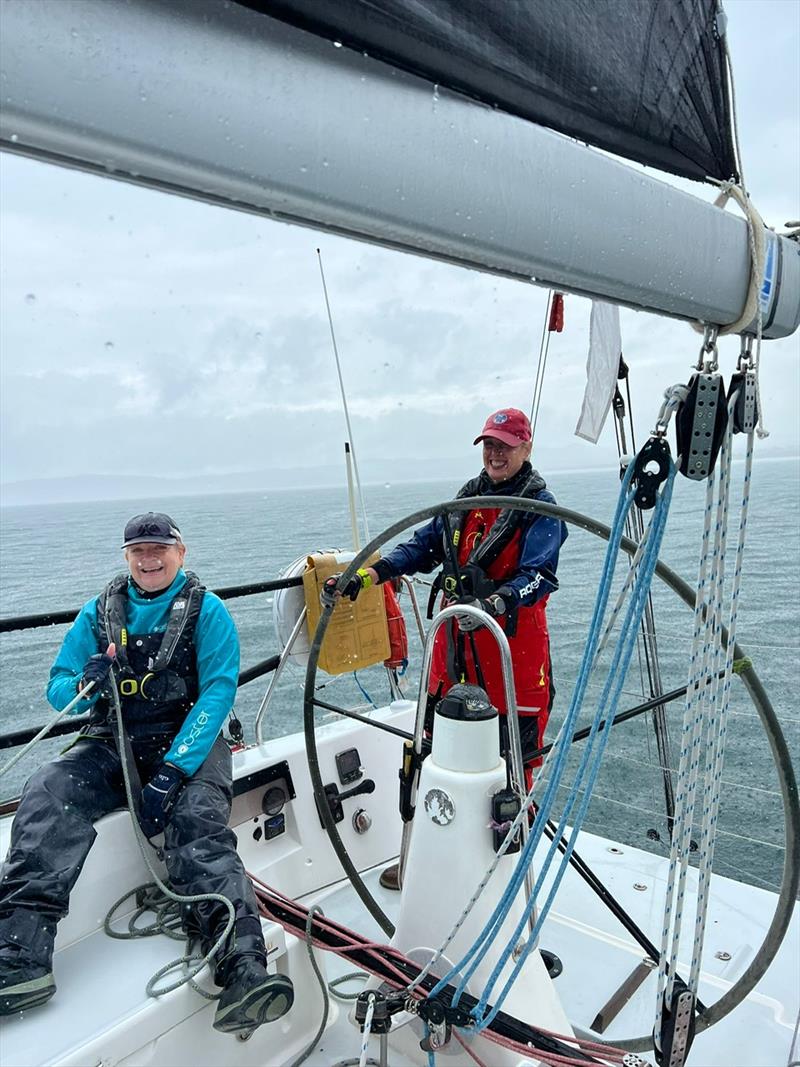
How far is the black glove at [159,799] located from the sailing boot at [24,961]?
323 mm

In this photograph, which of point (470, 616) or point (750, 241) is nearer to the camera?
point (750, 241)

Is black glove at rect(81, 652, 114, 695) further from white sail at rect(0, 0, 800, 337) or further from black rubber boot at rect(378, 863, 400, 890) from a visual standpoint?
white sail at rect(0, 0, 800, 337)

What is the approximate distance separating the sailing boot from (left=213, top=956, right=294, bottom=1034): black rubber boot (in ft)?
1.18

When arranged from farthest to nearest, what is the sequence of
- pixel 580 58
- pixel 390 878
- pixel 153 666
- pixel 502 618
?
1. pixel 390 878
2. pixel 502 618
3. pixel 153 666
4. pixel 580 58

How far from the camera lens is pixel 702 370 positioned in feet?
2.95

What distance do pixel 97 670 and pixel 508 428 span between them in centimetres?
132

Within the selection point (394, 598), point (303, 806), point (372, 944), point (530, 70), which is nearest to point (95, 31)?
Result: point (530, 70)

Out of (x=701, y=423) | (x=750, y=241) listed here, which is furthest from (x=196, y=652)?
(x=750, y=241)

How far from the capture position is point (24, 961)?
1531 millimetres

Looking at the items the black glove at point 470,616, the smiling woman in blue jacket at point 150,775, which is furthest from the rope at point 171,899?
the black glove at point 470,616

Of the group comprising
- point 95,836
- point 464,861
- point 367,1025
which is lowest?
point 367,1025

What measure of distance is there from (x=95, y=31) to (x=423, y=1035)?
5.75ft

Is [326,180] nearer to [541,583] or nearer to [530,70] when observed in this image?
[530,70]

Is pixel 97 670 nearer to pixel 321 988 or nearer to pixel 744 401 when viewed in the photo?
pixel 321 988
